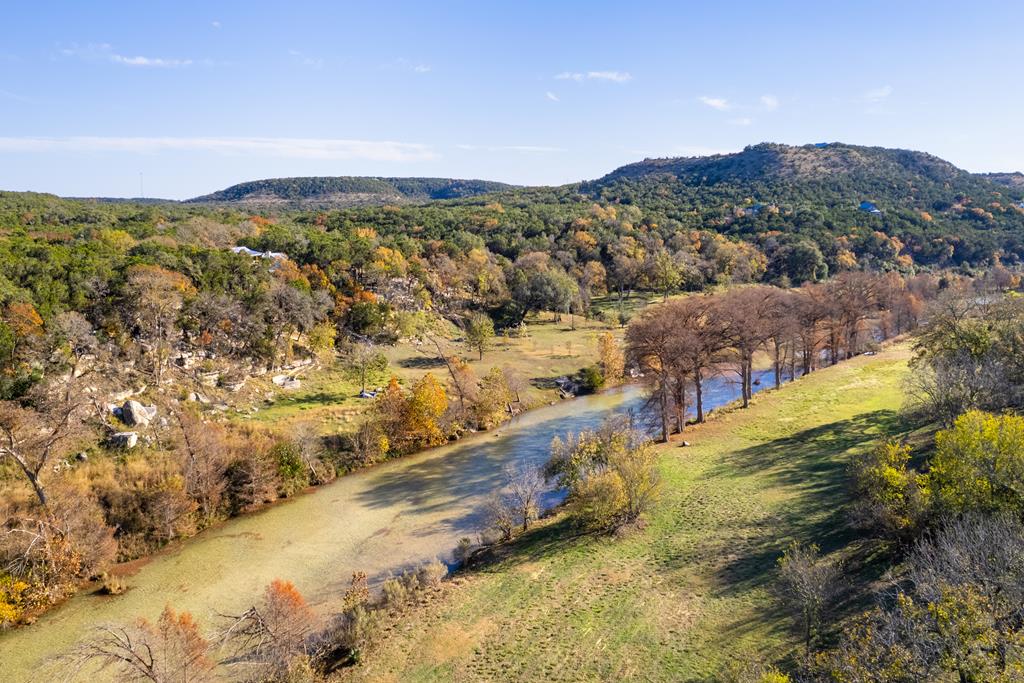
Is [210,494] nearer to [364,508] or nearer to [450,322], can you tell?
[364,508]

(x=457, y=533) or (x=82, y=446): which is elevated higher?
(x=82, y=446)

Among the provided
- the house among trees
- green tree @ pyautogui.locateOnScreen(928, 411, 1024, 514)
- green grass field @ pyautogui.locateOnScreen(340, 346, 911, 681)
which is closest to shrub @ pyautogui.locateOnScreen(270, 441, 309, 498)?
green grass field @ pyautogui.locateOnScreen(340, 346, 911, 681)

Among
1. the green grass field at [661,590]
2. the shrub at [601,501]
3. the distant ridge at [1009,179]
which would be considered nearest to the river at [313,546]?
the green grass field at [661,590]

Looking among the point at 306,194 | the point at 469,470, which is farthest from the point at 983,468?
the point at 306,194

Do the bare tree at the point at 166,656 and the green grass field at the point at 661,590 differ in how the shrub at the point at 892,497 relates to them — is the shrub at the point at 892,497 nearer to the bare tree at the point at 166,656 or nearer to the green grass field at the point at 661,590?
the green grass field at the point at 661,590

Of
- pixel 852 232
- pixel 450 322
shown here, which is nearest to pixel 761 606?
pixel 450 322

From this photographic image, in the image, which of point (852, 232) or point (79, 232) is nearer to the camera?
point (79, 232)
